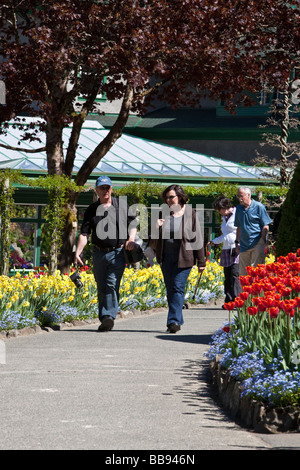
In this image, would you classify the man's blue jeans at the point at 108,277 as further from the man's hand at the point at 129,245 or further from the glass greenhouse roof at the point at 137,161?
the glass greenhouse roof at the point at 137,161

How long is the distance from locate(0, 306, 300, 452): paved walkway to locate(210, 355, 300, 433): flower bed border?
0.10 meters

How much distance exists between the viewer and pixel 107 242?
11.6m

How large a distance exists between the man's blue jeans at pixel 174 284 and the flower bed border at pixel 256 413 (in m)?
4.41

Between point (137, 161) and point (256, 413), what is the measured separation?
2254 centimetres

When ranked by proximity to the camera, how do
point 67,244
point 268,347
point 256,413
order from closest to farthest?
point 256,413 → point 268,347 → point 67,244

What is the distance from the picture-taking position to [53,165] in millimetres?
17531

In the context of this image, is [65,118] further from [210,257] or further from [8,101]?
[210,257]

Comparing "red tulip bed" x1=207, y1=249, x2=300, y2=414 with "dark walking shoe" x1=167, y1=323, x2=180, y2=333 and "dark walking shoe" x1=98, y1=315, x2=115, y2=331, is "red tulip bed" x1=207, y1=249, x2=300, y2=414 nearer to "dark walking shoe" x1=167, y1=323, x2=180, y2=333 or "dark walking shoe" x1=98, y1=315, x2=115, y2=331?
"dark walking shoe" x1=167, y1=323, x2=180, y2=333

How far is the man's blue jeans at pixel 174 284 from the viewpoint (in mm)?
11641

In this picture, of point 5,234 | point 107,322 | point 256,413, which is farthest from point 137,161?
point 256,413

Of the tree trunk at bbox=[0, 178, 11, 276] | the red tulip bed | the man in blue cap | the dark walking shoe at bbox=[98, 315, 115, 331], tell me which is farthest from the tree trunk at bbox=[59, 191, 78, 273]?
the red tulip bed

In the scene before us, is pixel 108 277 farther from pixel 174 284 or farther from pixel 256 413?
pixel 256 413

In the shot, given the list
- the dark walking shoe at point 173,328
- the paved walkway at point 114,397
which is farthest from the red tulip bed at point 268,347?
the dark walking shoe at point 173,328

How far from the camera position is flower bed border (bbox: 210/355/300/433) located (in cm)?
595
